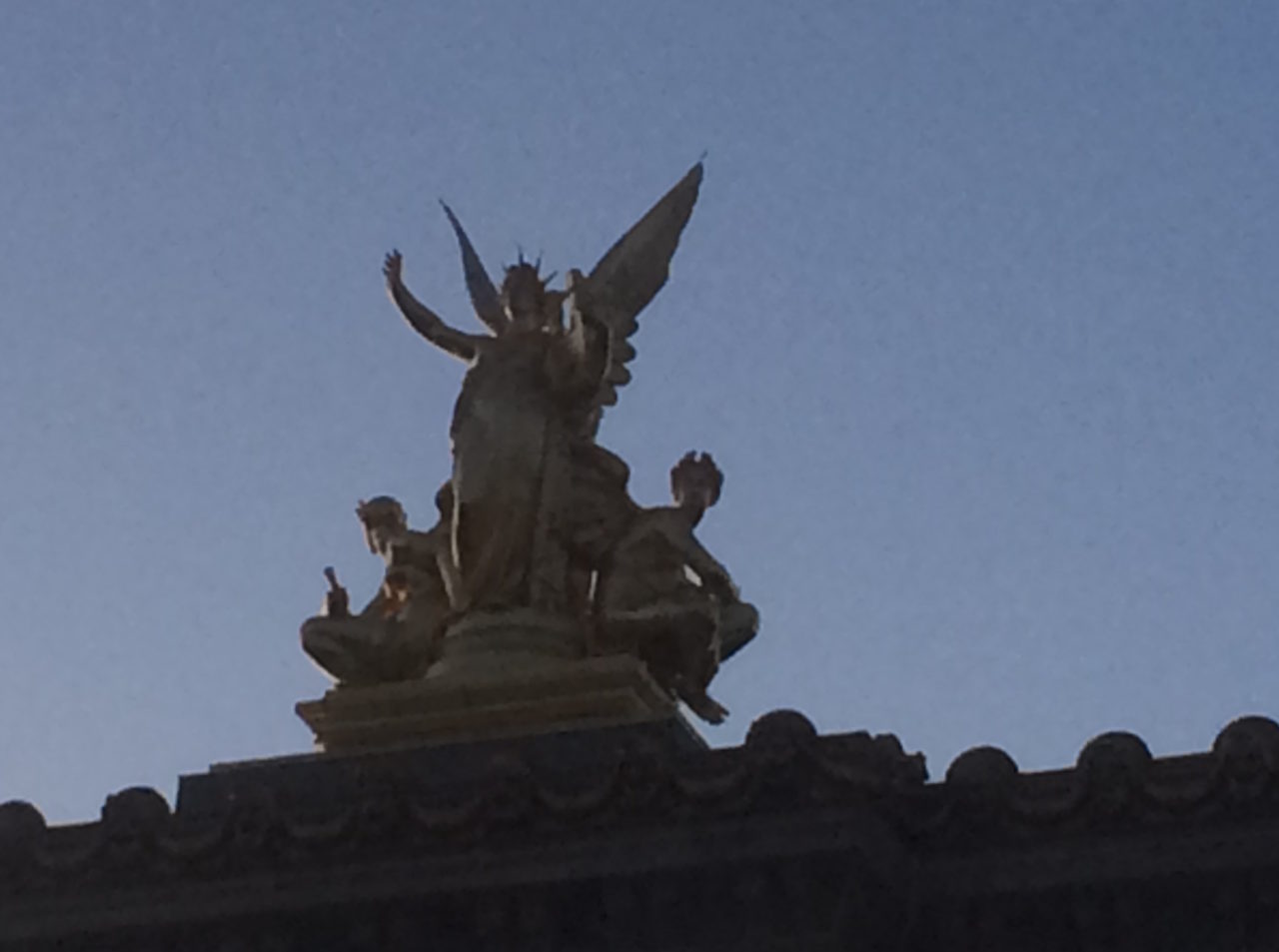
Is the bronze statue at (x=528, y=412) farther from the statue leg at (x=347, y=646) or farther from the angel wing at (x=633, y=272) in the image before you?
the statue leg at (x=347, y=646)

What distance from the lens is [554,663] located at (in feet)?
42.6

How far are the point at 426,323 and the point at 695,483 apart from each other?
7.29 ft

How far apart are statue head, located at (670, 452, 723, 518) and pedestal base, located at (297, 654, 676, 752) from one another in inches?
71.5

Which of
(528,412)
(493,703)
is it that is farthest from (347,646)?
(528,412)

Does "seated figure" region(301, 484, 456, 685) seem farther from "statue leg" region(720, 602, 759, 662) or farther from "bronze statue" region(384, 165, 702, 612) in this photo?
"statue leg" region(720, 602, 759, 662)

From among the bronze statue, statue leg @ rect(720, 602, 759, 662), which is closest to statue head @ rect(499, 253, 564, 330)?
the bronze statue

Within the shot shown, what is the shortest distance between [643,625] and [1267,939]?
439 centimetres

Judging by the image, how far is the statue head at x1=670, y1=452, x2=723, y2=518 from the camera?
570 inches

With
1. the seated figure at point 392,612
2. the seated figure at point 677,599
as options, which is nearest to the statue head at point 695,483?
the seated figure at point 677,599

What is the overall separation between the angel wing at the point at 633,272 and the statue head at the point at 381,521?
1.38 meters

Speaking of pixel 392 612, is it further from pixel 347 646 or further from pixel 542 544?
pixel 542 544

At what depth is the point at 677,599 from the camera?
537 inches

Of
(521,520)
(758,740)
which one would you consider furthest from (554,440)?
(758,740)

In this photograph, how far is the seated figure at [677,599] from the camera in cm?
1334
